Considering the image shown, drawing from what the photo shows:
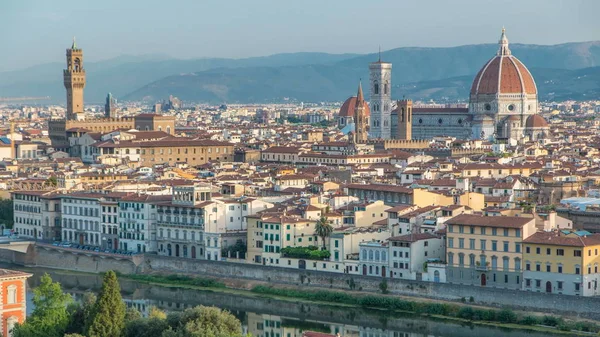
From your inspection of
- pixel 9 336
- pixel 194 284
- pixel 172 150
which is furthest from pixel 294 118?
pixel 9 336

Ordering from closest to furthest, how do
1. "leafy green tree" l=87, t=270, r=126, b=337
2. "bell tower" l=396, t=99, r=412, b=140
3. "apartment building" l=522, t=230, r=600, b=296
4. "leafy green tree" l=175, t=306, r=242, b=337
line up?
1. "leafy green tree" l=175, t=306, r=242, b=337
2. "leafy green tree" l=87, t=270, r=126, b=337
3. "apartment building" l=522, t=230, r=600, b=296
4. "bell tower" l=396, t=99, r=412, b=140

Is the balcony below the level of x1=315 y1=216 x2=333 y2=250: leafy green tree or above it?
below

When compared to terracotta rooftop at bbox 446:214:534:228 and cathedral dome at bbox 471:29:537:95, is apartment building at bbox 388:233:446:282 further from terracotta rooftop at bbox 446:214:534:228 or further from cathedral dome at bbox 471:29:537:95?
cathedral dome at bbox 471:29:537:95

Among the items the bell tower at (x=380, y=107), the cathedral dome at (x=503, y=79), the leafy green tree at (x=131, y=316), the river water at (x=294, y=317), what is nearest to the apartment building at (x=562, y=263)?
the river water at (x=294, y=317)

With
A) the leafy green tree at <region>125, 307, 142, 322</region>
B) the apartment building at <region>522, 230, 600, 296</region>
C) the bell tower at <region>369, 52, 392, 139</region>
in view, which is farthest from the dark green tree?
the bell tower at <region>369, 52, 392, 139</region>

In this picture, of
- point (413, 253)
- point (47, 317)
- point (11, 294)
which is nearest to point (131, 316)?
point (47, 317)

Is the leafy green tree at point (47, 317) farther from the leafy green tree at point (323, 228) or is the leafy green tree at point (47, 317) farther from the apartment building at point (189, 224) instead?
the apartment building at point (189, 224)

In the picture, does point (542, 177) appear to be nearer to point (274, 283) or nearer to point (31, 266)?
point (274, 283)
